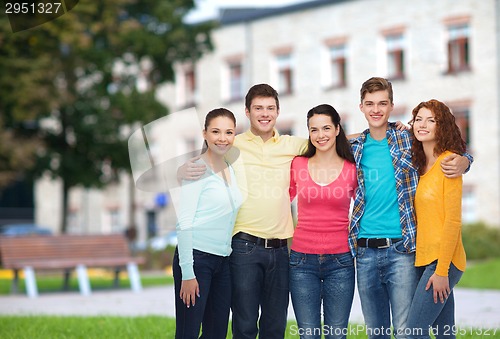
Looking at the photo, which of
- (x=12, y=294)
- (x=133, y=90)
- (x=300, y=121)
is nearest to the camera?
(x=12, y=294)

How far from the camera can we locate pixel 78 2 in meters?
22.8

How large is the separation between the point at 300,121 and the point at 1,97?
17298 mm

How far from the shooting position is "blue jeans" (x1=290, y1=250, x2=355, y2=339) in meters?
6.20

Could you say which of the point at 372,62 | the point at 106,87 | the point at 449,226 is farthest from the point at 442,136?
the point at 372,62

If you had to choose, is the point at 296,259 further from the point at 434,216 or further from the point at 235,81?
the point at 235,81

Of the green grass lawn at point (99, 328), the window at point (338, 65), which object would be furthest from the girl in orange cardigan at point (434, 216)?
the window at point (338, 65)

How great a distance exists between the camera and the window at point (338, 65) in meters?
37.9

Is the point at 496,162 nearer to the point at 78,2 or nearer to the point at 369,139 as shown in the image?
the point at 78,2

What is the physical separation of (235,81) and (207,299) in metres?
35.6

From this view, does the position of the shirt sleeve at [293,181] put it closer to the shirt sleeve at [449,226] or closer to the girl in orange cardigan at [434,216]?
the girl in orange cardigan at [434,216]

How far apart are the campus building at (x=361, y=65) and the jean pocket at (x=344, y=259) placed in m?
23.2

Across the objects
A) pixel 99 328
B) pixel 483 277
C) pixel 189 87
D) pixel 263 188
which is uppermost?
pixel 189 87

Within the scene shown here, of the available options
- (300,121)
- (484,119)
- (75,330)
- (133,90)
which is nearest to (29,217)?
(300,121)

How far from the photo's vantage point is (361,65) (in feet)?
121
